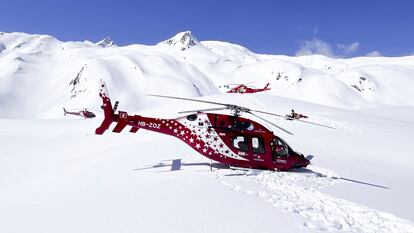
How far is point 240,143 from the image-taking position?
1467 centimetres

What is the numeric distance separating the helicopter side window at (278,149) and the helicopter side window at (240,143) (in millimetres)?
1104

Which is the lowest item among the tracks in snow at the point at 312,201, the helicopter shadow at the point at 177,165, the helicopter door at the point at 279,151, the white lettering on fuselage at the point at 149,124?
the tracks in snow at the point at 312,201

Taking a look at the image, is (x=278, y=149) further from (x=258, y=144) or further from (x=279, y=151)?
(x=258, y=144)

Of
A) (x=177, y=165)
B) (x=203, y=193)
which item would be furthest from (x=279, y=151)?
(x=203, y=193)

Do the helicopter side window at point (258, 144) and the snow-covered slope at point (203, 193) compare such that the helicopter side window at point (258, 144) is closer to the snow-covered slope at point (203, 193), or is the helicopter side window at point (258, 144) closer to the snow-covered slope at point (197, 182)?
the snow-covered slope at point (197, 182)

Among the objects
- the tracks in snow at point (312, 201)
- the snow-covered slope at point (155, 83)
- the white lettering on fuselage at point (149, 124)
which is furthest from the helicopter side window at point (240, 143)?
the snow-covered slope at point (155, 83)

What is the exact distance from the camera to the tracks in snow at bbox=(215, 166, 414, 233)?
980cm

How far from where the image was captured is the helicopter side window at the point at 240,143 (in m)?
14.6

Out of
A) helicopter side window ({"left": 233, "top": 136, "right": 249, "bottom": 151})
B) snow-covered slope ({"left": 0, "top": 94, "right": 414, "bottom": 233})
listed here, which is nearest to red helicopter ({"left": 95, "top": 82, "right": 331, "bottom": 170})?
helicopter side window ({"left": 233, "top": 136, "right": 249, "bottom": 151})

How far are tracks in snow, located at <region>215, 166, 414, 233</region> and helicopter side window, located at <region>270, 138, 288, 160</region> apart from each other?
0.79 m

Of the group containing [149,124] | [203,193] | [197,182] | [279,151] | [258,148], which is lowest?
[203,193]

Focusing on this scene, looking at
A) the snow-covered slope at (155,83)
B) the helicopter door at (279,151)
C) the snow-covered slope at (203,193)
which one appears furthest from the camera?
the snow-covered slope at (155,83)

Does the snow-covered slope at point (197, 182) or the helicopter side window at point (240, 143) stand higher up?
the helicopter side window at point (240, 143)

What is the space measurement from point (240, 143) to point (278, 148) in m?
1.62
